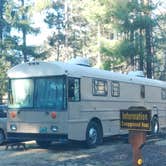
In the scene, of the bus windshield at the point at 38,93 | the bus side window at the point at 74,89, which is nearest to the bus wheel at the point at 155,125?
the bus side window at the point at 74,89

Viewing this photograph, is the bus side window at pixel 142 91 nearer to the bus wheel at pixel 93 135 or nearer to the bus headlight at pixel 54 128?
the bus wheel at pixel 93 135

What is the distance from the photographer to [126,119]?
730 cm

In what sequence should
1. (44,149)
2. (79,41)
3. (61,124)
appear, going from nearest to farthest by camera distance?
(61,124) < (44,149) < (79,41)

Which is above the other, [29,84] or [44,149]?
[29,84]

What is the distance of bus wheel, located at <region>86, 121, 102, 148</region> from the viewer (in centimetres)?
1590

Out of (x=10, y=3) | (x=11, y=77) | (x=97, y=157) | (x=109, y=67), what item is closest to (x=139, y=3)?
(x=109, y=67)

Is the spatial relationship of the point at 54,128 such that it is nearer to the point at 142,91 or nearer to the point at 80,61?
the point at 80,61

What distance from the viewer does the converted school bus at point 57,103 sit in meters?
14.8

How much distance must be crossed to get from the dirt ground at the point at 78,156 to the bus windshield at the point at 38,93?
1.55 metres

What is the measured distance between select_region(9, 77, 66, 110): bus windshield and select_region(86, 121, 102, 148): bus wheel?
185cm

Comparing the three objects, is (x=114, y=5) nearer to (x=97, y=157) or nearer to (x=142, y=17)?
(x=142, y=17)

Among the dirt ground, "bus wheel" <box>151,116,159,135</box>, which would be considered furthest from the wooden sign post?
"bus wheel" <box>151,116,159,135</box>

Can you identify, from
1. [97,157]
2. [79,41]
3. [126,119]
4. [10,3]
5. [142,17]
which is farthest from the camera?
[79,41]

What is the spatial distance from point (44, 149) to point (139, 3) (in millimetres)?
20478
